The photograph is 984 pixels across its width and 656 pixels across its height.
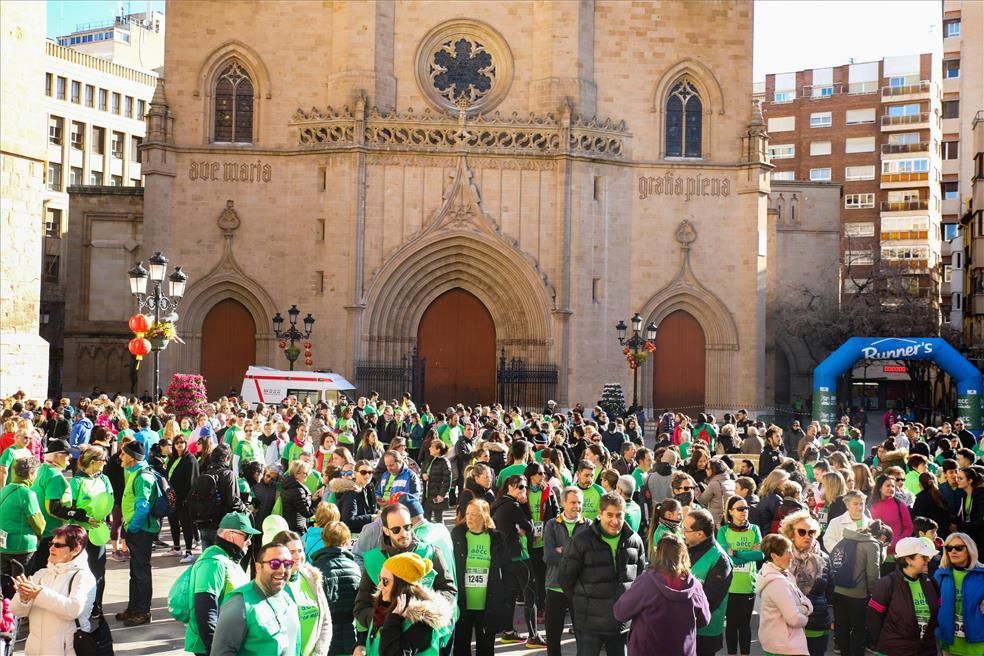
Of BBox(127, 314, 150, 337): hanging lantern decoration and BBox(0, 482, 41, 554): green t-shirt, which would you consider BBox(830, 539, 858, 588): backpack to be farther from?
BBox(127, 314, 150, 337): hanging lantern decoration

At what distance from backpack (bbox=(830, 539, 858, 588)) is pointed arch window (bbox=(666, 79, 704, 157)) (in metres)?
27.6

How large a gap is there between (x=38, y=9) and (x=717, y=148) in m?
19.9

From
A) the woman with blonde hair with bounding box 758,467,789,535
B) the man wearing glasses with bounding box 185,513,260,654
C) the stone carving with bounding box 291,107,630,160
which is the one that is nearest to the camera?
the man wearing glasses with bounding box 185,513,260,654

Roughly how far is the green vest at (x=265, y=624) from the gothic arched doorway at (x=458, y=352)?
97.8ft

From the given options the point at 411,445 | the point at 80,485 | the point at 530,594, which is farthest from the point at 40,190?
the point at 530,594

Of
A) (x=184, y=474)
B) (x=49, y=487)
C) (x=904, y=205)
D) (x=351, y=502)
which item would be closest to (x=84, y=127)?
(x=904, y=205)

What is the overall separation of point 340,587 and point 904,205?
6878cm

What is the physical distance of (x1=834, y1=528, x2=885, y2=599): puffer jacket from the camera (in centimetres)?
991

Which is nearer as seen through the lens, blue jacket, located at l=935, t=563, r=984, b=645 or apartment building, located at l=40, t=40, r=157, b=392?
blue jacket, located at l=935, t=563, r=984, b=645

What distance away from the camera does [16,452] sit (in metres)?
12.5

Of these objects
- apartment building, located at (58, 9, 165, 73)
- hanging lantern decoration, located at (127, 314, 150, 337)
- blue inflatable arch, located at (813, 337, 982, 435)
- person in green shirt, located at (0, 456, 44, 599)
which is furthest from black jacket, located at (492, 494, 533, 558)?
apartment building, located at (58, 9, 165, 73)

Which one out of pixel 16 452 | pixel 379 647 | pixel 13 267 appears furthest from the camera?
pixel 13 267

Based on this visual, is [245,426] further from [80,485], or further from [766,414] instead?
[766,414]

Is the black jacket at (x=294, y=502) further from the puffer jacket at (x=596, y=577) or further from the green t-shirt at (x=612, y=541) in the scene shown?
the green t-shirt at (x=612, y=541)
